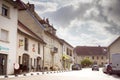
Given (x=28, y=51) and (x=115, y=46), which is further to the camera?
(x=115, y=46)

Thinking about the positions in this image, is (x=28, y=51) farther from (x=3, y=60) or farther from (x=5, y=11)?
(x=5, y=11)

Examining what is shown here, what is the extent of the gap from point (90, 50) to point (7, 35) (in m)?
119

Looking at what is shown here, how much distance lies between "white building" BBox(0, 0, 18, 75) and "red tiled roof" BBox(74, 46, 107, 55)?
111366 millimetres

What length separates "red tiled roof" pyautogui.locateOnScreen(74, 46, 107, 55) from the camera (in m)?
147

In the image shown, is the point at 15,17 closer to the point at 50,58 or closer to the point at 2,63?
the point at 2,63

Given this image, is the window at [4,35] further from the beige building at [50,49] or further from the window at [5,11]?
the beige building at [50,49]

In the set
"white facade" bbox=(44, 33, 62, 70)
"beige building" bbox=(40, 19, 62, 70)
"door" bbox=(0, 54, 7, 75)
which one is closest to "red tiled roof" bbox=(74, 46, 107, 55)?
"beige building" bbox=(40, 19, 62, 70)

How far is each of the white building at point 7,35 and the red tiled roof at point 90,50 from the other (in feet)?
365

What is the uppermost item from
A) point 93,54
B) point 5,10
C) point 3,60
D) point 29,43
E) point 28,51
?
point 5,10

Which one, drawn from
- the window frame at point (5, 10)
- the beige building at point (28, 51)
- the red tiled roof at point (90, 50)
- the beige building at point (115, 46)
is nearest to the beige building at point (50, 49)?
the beige building at point (28, 51)

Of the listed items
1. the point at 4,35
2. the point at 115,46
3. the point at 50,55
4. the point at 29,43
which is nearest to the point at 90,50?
the point at 115,46

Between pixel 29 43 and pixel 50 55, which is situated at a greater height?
pixel 29 43

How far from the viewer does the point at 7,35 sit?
33719mm

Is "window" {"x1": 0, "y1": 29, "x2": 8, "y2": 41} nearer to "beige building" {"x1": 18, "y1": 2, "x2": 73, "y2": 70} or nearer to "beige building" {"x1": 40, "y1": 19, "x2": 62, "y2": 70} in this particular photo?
"beige building" {"x1": 18, "y1": 2, "x2": 73, "y2": 70}
